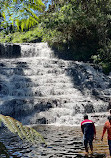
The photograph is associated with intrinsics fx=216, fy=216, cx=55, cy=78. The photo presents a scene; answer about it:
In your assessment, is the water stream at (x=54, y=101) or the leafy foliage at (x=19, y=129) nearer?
the leafy foliage at (x=19, y=129)

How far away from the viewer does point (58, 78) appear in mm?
20078

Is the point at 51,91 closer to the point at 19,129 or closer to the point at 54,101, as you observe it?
the point at 54,101

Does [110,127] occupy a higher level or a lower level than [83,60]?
lower

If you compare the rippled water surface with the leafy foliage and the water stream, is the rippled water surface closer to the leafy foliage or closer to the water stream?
the water stream

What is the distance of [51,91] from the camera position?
1792 centimetres

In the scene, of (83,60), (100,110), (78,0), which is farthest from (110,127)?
(83,60)

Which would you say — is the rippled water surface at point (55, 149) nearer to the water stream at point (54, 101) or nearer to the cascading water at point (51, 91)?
the water stream at point (54, 101)

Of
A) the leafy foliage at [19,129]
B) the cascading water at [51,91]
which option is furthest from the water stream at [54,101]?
the leafy foliage at [19,129]

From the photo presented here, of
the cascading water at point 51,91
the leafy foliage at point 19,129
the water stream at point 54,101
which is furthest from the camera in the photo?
the cascading water at point 51,91

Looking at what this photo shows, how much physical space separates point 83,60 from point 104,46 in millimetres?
3478

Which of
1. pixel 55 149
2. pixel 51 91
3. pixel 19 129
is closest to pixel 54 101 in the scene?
pixel 51 91

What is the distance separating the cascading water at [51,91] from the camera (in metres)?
14.8

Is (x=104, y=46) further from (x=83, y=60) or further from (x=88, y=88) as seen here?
(x=88, y=88)

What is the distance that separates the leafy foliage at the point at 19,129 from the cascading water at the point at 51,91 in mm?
12278
